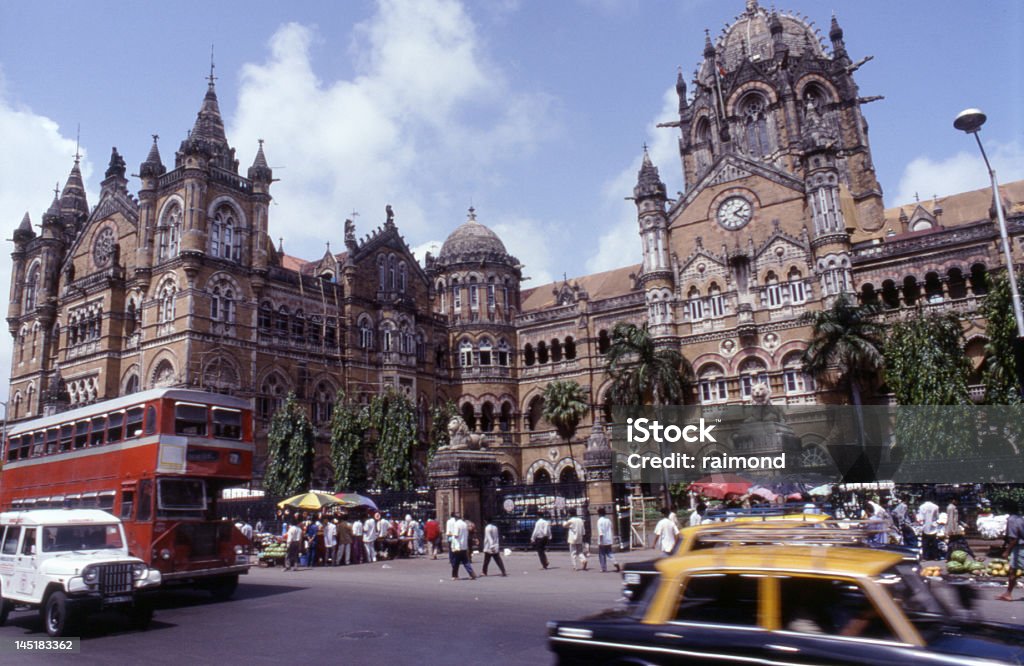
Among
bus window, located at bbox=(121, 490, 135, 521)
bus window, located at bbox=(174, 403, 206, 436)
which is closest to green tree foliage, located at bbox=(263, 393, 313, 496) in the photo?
bus window, located at bbox=(174, 403, 206, 436)

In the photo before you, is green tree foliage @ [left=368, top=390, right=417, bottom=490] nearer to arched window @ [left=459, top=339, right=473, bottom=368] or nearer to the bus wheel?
arched window @ [left=459, top=339, right=473, bottom=368]

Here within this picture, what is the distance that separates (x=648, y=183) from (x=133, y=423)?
34579 millimetres

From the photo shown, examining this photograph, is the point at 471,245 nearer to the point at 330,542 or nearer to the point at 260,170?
the point at 260,170

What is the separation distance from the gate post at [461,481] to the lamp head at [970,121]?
16814 mm

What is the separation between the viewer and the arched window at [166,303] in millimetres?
36688

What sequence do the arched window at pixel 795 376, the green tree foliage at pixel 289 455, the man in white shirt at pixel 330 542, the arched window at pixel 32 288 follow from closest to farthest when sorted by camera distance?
the man in white shirt at pixel 330 542 → the green tree foliage at pixel 289 455 → the arched window at pixel 795 376 → the arched window at pixel 32 288

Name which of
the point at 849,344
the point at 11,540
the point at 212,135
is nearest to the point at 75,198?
the point at 212,135

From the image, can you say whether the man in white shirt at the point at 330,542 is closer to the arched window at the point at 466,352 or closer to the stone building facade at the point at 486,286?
the stone building facade at the point at 486,286

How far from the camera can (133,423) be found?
16281mm

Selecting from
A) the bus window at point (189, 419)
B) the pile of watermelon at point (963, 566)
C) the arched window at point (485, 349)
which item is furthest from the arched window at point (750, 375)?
the bus window at point (189, 419)

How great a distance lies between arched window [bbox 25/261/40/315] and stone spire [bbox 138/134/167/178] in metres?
11.1

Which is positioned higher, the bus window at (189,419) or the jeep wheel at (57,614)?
the bus window at (189,419)

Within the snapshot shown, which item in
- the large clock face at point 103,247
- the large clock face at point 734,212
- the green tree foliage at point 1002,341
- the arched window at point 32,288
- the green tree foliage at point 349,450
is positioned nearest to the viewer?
the green tree foliage at point 1002,341

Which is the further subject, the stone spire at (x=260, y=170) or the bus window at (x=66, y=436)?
the stone spire at (x=260, y=170)
